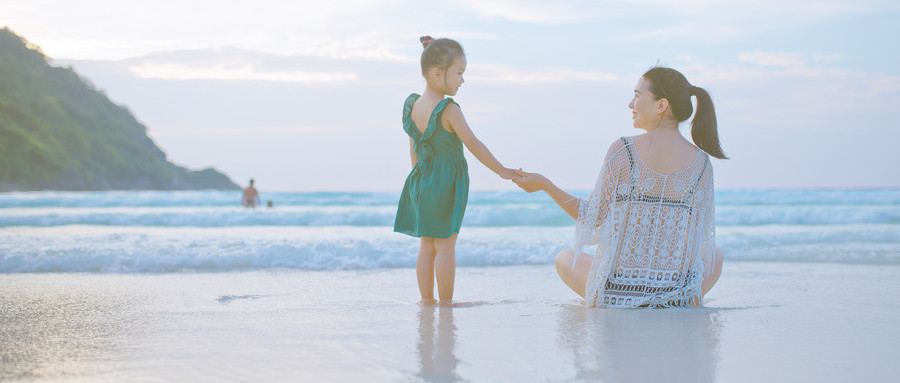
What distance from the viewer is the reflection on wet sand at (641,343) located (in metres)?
2.11

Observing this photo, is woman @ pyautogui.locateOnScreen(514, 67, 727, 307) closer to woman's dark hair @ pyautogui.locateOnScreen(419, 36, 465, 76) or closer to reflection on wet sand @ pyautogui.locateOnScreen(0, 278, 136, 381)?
woman's dark hair @ pyautogui.locateOnScreen(419, 36, 465, 76)

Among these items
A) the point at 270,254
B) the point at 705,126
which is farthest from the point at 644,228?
Answer: the point at 270,254

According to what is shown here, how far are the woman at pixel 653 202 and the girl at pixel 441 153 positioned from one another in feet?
1.81

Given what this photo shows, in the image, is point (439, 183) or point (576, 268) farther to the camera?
point (439, 183)

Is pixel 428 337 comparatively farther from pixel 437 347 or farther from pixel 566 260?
pixel 566 260

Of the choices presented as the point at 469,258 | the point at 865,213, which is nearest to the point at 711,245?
the point at 469,258

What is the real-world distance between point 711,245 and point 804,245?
5755mm

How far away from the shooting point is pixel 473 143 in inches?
137

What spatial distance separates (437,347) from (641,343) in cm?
76

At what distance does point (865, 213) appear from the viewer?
1529cm

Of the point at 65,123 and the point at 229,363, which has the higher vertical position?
the point at 65,123

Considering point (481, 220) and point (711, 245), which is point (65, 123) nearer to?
point (481, 220)

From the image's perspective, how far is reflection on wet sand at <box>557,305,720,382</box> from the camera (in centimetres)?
211

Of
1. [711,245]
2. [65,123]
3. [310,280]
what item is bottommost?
[310,280]
